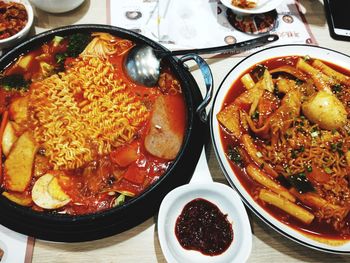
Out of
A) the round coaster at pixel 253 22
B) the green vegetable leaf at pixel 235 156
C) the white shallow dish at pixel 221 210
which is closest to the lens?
the white shallow dish at pixel 221 210

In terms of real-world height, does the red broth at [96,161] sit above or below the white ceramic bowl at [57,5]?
below

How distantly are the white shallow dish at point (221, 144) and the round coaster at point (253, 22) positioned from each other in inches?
17.3

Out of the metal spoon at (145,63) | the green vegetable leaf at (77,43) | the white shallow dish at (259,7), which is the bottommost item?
the white shallow dish at (259,7)

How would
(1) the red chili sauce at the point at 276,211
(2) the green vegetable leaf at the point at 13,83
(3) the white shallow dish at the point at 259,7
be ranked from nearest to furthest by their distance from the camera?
(1) the red chili sauce at the point at 276,211
(2) the green vegetable leaf at the point at 13,83
(3) the white shallow dish at the point at 259,7

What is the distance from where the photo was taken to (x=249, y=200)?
1938 millimetres

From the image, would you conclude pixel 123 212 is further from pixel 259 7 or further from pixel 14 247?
pixel 259 7

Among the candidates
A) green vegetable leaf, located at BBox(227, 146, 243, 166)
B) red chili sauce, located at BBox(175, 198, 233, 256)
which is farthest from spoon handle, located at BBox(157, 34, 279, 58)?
red chili sauce, located at BBox(175, 198, 233, 256)

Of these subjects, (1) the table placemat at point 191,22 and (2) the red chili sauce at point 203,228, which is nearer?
(2) the red chili sauce at point 203,228

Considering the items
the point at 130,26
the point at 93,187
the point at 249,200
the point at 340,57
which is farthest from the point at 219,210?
the point at 130,26

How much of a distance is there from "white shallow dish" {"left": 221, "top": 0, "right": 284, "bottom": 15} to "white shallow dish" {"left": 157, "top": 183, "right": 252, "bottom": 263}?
5.38ft

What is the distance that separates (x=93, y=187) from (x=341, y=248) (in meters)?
1.42

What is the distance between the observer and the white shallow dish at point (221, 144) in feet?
6.04

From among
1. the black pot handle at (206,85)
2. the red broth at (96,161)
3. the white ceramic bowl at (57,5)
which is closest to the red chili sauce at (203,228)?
the red broth at (96,161)

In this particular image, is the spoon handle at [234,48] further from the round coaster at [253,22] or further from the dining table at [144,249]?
the dining table at [144,249]
